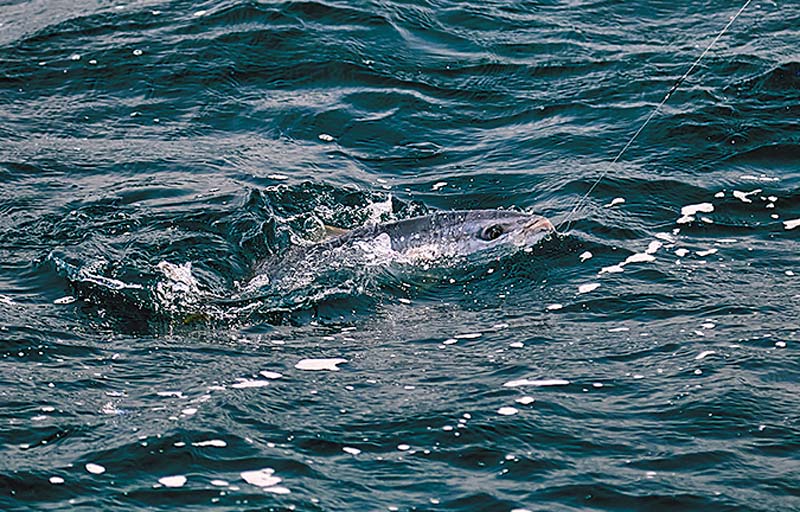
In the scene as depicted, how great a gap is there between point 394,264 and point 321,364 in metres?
1.52

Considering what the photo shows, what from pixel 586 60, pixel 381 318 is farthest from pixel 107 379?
pixel 586 60

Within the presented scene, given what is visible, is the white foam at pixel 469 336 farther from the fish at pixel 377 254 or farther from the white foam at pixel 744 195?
the white foam at pixel 744 195

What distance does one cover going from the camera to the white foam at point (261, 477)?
6316 millimetres

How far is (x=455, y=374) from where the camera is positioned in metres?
7.47

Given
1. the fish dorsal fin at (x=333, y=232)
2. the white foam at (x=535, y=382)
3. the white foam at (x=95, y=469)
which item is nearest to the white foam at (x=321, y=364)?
the white foam at (x=535, y=382)

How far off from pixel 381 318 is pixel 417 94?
501 centimetres

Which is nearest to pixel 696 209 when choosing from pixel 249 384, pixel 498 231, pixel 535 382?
pixel 498 231

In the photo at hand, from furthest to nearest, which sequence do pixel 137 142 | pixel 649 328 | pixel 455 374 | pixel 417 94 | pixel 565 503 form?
pixel 417 94
pixel 137 142
pixel 649 328
pixel 455 374
pixel 565 503

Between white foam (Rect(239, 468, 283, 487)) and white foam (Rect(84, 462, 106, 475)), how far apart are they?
0.65 metres

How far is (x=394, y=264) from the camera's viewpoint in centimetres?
901

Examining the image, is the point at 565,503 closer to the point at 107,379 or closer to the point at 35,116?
the point at 107,379

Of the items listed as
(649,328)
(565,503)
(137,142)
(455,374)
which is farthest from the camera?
(137,142)

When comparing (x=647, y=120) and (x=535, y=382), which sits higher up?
(x=647, y=120)

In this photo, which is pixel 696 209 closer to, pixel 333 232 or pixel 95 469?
pixel 333 232
